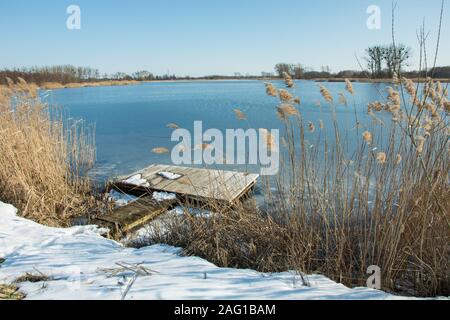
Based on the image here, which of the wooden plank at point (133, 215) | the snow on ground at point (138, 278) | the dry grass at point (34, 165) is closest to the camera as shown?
the snow on ground at point (138, 278)

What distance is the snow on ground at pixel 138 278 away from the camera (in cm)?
153

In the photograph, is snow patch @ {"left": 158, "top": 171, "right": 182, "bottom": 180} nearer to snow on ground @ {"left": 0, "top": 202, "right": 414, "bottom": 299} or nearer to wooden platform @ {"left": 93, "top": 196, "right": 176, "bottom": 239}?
wooden platform @ {"left": 93, "top": 196, "right": 176, "bottom": 239}

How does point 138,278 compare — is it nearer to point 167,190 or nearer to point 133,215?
point 133,215

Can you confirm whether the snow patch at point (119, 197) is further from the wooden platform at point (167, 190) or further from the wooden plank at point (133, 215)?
the wooden plank at point (133, 215)

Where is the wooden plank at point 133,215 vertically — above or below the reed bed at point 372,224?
below

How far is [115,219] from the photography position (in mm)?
3359

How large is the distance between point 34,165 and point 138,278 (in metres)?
2.91

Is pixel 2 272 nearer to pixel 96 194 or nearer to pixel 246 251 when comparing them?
pixel 246 251

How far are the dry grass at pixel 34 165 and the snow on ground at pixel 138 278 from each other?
3.85ft

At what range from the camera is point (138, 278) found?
170 cm

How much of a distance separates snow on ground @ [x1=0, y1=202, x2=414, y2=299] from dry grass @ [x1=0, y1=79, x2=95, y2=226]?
1.17m

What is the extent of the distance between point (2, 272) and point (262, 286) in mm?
1516

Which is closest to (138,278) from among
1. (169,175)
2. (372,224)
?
(372,224)

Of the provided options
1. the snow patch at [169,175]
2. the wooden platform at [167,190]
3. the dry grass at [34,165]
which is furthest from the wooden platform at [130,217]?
the snow patch at [169,175]
